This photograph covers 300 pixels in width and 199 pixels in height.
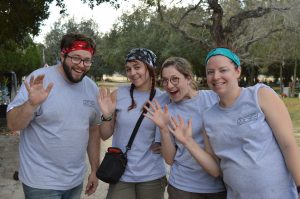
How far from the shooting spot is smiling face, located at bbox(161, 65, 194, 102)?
9.73ft

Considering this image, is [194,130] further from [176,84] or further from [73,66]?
[73,66]

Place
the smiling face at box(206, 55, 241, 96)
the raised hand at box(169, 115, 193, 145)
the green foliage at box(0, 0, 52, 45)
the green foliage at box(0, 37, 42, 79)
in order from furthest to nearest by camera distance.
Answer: the green foliage at box(0, 37, 42, 79) < the green foliage at box(0, 0, 52, 45) < the raised hand at box(169, 115, 193, 145) < the smiling face at box(206, 55, 241, 96)

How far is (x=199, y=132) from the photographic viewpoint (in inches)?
114

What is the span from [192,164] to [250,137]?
63 centimetres

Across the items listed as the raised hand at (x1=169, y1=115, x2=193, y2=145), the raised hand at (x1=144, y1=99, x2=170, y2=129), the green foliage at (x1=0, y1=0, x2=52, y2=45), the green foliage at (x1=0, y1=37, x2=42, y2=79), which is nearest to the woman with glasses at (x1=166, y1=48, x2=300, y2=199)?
the raised hand at (x1=169, y1=115, x2=193, y2=145)

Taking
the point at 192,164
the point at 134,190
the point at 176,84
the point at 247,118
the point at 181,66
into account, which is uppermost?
the point at 181,66

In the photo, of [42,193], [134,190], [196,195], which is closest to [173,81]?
[196,195]

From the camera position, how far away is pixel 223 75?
2.47m

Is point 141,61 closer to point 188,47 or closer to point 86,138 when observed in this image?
point 86,138

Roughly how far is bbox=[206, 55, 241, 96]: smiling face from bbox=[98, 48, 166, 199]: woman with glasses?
82 centimetres

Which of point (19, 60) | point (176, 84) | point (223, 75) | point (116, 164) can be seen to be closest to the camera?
point (223, 75)

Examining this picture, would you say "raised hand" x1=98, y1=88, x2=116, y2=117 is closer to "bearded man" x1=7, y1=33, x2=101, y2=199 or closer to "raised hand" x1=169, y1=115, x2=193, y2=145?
"bearded man" x1=7, y1=33, x2=101, y2=199

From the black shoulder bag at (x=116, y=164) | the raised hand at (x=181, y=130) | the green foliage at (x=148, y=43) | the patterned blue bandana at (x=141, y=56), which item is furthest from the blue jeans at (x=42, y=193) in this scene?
the green foliage at (x=148, y=43)

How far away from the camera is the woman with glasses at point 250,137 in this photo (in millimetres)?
2326
